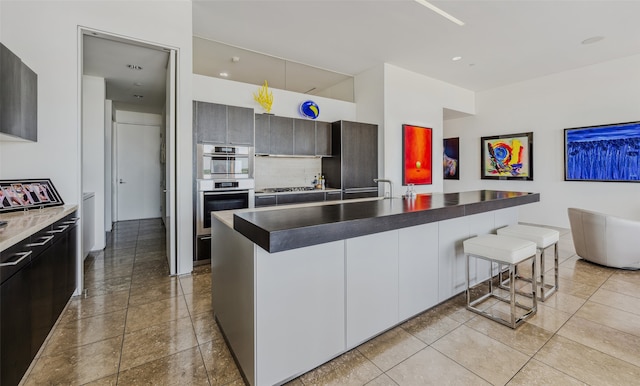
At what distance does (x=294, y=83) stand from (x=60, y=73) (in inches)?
167

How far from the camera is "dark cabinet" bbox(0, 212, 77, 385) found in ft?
4.71

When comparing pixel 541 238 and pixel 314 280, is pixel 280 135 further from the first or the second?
pixel 541 238

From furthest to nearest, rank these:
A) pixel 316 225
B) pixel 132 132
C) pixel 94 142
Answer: pixel 132 132 < pixel 94 142 < pixel 316 225

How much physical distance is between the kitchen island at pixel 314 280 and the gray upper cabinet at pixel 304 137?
9.20ft

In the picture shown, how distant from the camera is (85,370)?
1792 mm

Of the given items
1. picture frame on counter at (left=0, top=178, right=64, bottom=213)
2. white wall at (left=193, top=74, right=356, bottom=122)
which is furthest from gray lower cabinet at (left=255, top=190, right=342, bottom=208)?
picture frame on counter at (left=0, top=178, right=64, bottom=213)

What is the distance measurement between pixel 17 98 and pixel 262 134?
272 cm

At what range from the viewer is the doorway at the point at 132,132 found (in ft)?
11.4

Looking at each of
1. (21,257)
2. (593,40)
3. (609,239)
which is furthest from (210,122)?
(593,40)

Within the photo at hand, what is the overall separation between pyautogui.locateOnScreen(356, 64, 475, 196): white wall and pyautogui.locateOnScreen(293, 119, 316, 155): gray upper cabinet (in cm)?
131

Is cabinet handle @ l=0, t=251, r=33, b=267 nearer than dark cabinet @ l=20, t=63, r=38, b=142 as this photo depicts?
Yes

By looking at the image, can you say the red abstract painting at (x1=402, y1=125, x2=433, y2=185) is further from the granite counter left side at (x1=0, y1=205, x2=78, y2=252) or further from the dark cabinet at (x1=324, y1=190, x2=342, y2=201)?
the granite counter left side at (x1=0, y1=205, x2=78, y2=252)

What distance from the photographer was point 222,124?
12.8ft

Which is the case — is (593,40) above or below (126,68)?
above
